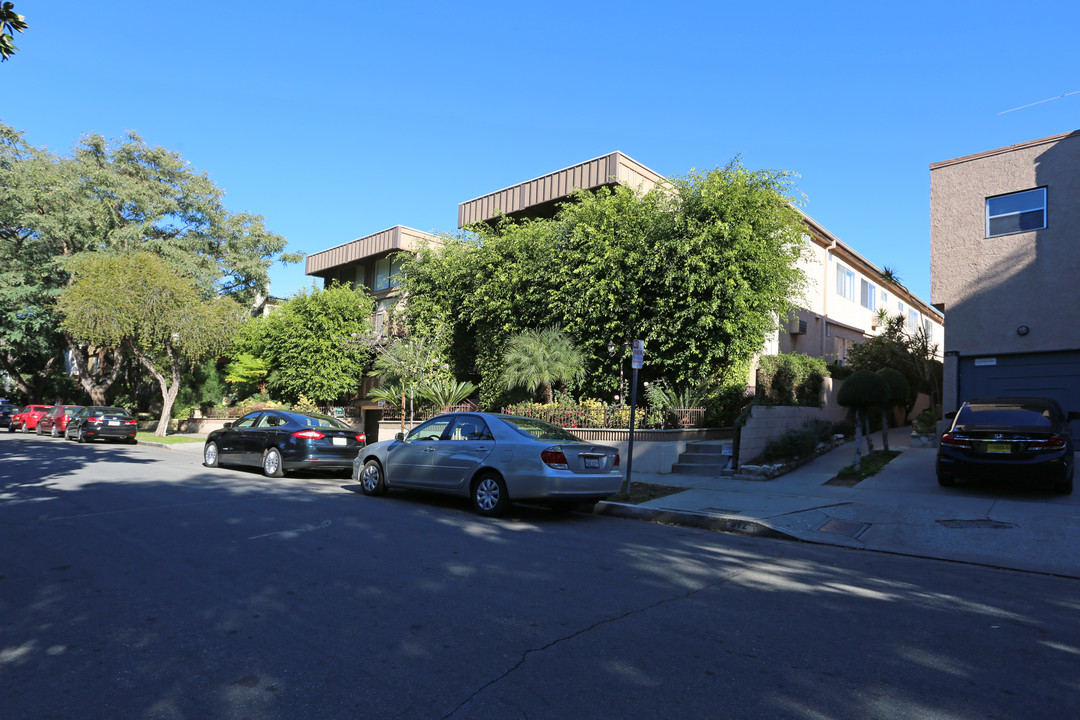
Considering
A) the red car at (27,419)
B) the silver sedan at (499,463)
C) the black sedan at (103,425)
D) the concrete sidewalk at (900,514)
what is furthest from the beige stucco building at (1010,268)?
the red car at (27,419)

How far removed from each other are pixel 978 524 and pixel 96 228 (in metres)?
39.7

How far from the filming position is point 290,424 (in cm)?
1365

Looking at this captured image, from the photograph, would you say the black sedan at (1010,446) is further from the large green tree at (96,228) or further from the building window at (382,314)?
the large green tree at (96,228)

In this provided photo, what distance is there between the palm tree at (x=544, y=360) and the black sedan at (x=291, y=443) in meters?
4.81

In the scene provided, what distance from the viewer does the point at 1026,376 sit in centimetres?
1545

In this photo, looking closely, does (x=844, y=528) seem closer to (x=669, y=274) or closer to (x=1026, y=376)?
(x=669, y=274)

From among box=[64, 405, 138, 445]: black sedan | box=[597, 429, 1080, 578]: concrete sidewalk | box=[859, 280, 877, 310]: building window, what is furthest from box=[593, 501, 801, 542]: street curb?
box=[859, 280, 877, 310]: building window

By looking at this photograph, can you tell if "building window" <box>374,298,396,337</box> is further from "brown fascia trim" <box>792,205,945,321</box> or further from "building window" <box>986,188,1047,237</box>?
"building window" <box>986,188,1047,237</box>

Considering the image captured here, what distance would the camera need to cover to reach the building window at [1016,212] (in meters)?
15.5

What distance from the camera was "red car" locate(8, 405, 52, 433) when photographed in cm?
3284

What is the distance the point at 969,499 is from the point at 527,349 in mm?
10152

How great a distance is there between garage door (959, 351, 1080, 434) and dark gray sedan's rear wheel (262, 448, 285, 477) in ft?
51.3

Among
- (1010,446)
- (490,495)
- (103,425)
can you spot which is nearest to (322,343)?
(103,425)

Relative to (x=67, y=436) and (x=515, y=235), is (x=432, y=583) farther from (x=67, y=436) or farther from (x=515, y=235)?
(x=67, y=436)
